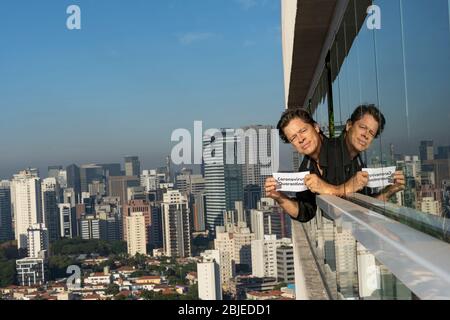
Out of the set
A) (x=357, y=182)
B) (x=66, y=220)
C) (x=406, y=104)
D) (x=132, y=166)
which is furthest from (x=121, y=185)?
(x=406, y=104)

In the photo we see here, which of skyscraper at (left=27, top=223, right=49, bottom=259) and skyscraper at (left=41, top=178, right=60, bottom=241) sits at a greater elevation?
skyscraper at (left=41, top=178, right=60, bottom=241)

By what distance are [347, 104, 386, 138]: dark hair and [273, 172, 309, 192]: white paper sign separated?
45 centimetres

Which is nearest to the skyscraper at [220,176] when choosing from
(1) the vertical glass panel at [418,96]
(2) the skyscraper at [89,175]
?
(2) the skyscraper at [89,175]

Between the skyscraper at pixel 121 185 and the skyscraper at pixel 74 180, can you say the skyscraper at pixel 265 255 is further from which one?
the skyscraper at pixel 74 180

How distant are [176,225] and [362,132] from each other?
6552 millimetres

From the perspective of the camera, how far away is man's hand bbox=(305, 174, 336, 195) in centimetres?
364

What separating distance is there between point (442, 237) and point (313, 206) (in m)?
2.50

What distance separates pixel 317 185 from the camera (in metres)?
3.86

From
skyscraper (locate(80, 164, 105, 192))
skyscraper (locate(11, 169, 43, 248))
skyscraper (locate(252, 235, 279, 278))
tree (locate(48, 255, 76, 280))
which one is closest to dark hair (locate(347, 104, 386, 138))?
skyscraper (locate(252, 235, 279, 278))

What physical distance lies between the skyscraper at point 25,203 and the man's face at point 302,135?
771 cm

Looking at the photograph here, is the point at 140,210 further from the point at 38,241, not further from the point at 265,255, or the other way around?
the point at 265,255

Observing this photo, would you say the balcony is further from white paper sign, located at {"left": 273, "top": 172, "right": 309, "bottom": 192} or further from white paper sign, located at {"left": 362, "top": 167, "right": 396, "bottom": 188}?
white paper sign, located at {"left": 273, "top": 172, "right": 309, "bottom": 192}

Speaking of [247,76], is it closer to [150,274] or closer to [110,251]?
[110,251]
